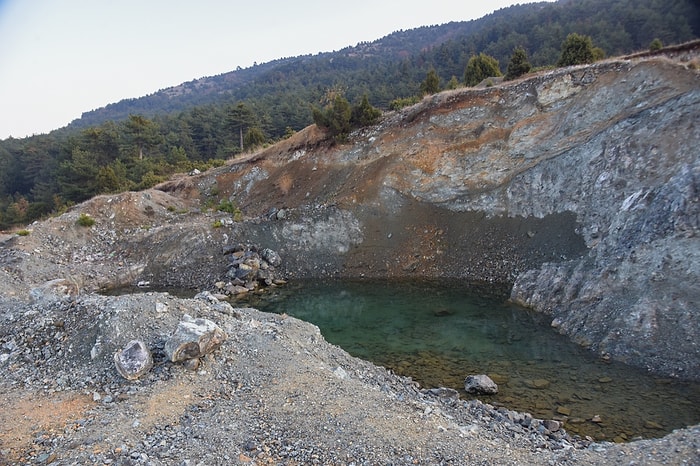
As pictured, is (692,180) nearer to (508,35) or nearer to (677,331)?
(677,331)

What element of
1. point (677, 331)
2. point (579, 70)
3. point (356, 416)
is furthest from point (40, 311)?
point (579, 70)

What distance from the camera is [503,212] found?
2462cm

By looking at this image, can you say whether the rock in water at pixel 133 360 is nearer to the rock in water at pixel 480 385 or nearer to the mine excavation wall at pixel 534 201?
the rock in water at pixel 480 385

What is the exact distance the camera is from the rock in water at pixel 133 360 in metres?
9.24

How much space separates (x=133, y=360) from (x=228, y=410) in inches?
106

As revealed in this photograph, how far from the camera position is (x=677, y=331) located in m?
12.5

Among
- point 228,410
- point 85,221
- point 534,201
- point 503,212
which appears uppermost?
point 85,221

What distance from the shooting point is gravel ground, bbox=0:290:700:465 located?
23.7ft

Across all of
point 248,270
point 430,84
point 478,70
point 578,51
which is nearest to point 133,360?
point 248,270

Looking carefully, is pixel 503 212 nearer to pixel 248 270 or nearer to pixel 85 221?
pixel 248 270

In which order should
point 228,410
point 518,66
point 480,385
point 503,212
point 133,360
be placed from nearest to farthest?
point 228,410, point 133,360, point 480,385, point 503,212, point 518,66

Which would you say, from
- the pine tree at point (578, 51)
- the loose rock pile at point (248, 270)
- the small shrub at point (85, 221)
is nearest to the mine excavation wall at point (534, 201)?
the loose rock pile at point (248, 270)

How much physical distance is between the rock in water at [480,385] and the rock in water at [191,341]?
23.8 feet

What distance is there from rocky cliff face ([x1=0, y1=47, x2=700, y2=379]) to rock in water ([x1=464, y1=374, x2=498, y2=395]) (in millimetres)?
4723
